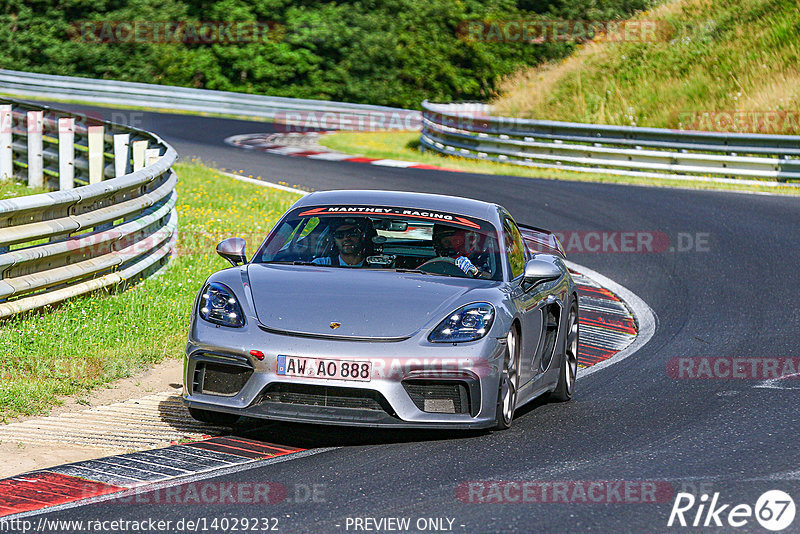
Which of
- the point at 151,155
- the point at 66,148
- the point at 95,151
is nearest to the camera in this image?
the point at 151,155

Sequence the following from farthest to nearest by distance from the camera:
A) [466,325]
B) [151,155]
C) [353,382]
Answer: [151,155]
[466,325]
[353,382]

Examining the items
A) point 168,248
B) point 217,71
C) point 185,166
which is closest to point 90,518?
point 168,248

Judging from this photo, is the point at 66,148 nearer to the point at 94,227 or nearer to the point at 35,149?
the point at 35,149

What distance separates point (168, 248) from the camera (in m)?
12.0

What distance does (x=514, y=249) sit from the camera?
25.7 feet

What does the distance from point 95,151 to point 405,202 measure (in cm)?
930

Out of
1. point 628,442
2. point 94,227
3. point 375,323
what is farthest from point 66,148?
point 628,442

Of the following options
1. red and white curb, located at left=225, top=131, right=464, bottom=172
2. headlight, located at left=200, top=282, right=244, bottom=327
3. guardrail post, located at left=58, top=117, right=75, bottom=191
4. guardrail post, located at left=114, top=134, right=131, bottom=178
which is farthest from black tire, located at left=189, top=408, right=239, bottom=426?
red and white curb, located at left=225, top=131, right=464, bottom=172

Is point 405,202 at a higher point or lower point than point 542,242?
higher

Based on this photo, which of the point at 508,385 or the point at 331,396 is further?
the point at 508,385

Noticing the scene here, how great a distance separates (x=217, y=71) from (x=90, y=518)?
1803 inches

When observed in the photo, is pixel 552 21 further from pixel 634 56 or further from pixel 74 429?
pixel 74 429

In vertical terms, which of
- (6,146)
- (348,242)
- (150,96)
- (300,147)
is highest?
(348,242)

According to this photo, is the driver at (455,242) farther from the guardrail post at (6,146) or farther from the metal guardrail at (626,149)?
the metal guardrail at (626,149)
